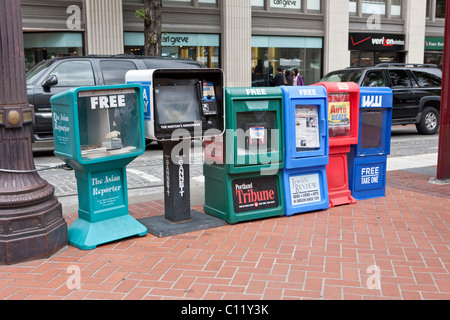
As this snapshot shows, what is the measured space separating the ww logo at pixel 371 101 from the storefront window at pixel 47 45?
38.3 feet

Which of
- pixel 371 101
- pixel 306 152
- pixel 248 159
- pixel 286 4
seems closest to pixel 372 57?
pixel 286 4

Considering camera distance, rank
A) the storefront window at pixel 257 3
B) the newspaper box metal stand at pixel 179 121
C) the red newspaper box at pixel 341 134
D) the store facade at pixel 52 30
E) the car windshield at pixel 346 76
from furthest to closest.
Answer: the storefront window at pixel 257 3
the store facade at pixel 52 30
the car windshield at pixel 346 76
the red newspaper box at pixel 341 134
the newspaper box metal stand at pixel 179 121

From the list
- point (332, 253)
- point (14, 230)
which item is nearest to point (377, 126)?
point (332, 253)

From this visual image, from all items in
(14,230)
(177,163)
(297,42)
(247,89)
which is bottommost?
(14,230)

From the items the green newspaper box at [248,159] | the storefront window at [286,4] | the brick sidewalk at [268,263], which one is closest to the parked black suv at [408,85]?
the storefront window at [286,4]

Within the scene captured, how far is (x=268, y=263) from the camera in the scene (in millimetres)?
4496

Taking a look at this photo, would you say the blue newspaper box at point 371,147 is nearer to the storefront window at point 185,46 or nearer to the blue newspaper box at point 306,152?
the blue newspaper box at point 306,152

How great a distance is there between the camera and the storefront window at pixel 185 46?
17188 millimetres

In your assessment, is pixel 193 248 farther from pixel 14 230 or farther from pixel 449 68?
pixel 449 68

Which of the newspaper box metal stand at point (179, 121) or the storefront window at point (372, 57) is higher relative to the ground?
the storefront window at point (372, 57)

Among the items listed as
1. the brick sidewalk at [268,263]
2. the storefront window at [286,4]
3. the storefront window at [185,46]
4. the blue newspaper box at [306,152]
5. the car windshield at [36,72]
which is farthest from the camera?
the storefront window at [286,4]

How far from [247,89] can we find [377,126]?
7.54 feet

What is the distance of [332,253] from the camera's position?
4746mm

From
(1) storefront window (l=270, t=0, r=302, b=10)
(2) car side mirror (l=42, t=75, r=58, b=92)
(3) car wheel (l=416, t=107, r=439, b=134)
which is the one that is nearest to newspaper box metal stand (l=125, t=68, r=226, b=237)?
(2) car side mirror (l=42, t=75, r=58, b=92)
